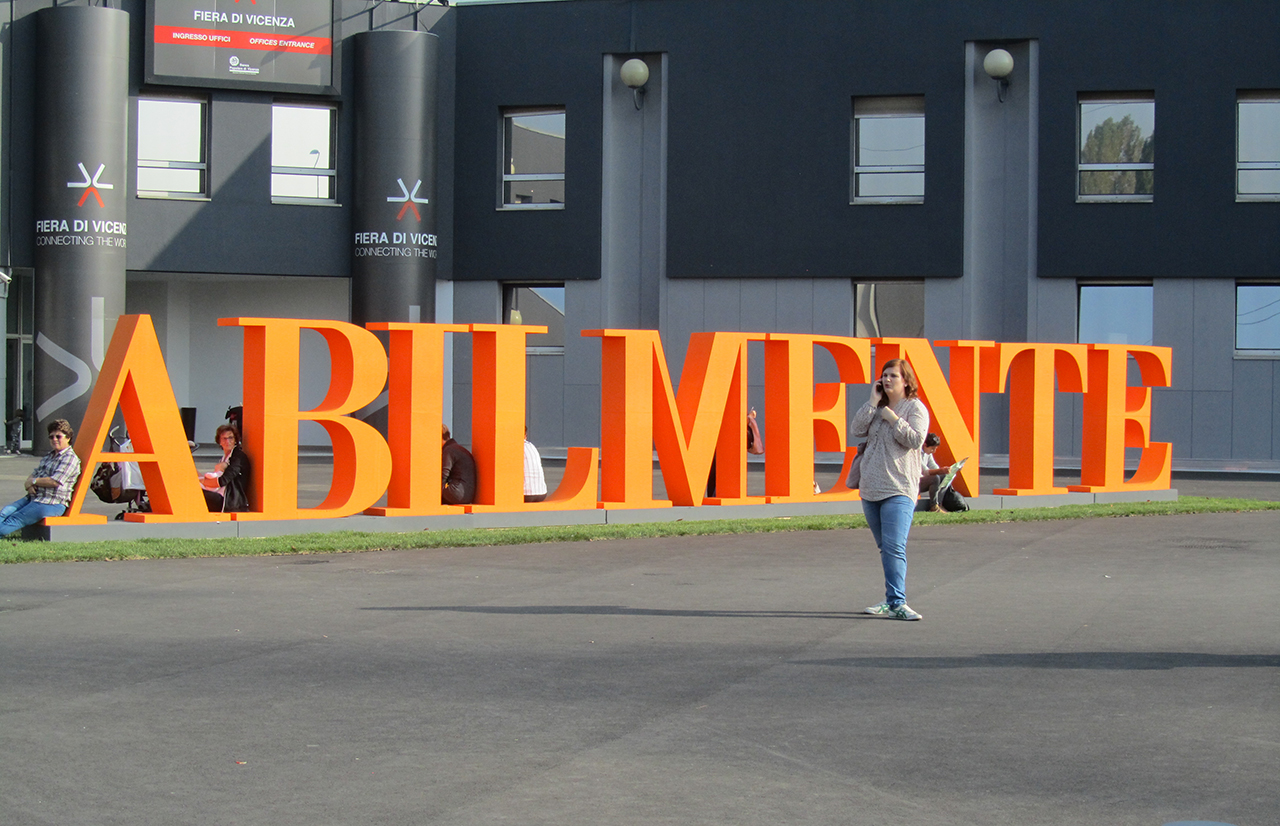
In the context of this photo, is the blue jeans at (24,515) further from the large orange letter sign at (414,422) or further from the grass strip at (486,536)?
the large orange letter sign at (414,422)

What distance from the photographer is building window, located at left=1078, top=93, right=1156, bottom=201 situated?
29.9 metres

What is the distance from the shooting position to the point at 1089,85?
29.7 metres

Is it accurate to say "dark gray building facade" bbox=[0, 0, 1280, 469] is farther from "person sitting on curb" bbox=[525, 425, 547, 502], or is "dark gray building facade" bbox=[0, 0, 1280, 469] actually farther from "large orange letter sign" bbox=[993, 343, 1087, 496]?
"person sitting on curb" bbox=[525, 425, 547, 502]

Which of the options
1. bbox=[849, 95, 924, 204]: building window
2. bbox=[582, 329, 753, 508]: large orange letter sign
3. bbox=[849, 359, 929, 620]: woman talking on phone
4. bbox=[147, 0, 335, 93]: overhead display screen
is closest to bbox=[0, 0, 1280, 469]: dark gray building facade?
bbox=[849, 95, 924, 204]: building window

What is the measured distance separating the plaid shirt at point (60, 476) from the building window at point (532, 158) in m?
18.6

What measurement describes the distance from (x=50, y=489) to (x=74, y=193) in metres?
16.8

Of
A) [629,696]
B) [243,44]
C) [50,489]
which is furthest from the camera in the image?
[243,44]

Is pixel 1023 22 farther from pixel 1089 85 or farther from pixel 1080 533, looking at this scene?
pixel 1080 533

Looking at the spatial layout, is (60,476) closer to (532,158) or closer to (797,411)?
(797,411)

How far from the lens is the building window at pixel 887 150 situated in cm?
3044

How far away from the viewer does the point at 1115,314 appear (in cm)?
3009

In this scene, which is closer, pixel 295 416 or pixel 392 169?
pixel 295 416

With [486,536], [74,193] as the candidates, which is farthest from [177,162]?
[486,536]

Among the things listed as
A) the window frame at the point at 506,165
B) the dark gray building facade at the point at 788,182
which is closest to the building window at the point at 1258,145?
the dark gray building facade at the point at 788,182
